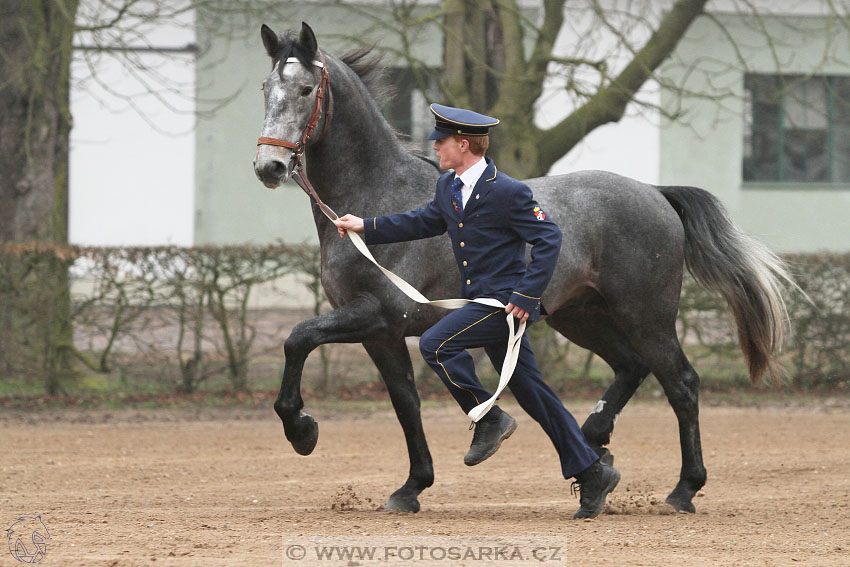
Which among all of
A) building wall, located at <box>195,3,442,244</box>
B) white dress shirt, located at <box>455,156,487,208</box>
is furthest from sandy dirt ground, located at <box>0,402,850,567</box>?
building wall, located at <box>195,3,442,244</box>

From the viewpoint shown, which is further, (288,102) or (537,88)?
(537,88)

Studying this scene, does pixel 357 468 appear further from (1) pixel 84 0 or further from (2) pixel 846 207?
(2) pixel 846 207

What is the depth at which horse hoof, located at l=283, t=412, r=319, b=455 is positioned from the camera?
5.43 meters

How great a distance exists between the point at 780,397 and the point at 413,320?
24.1 feet

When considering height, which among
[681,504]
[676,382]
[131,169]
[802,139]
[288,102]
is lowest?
[681,504]

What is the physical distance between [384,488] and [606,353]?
5.15 feet

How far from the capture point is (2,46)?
11.8 meters

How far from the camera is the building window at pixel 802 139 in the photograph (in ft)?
62.7

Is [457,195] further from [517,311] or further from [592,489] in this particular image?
[592,489]

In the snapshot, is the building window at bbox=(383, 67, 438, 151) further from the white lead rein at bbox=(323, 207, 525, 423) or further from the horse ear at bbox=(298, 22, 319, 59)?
the white lead rein at bbox=(323, 207, 525, 423)

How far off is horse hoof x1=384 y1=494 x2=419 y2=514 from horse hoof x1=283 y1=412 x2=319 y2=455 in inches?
22.7

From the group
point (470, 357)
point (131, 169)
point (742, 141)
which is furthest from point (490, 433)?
point (742, 141)

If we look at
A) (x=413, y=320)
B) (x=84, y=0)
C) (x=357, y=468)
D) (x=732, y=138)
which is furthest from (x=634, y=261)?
(x=732, y=138)

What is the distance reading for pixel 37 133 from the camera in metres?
11.8
